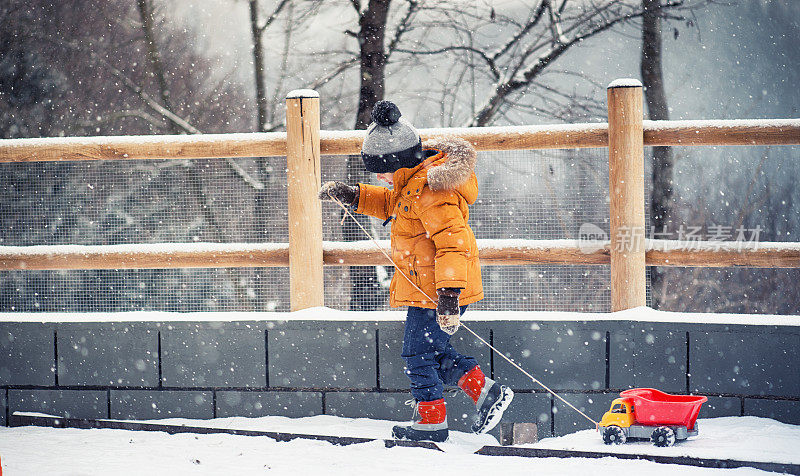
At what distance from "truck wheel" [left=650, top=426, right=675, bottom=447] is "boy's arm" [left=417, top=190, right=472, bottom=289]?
118 cm

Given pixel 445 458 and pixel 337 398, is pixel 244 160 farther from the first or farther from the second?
pixel 445 458

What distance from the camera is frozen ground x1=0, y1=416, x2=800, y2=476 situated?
2965 mm

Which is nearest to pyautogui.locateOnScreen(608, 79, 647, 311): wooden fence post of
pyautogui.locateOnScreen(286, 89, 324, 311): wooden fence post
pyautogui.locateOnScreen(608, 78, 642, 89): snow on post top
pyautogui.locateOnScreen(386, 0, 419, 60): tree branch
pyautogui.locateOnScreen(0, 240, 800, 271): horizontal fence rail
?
pyautogui.locateOnScreen(608, 78, 642, 89): snow on post top

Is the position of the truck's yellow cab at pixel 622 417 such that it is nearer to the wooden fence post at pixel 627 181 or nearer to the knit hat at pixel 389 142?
the wooden fence post at pixel 627 181

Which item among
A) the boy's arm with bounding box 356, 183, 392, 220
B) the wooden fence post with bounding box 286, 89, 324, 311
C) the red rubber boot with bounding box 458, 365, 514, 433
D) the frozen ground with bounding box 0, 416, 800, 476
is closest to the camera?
the frozen ground with bounding box 0, 416, 800, 476

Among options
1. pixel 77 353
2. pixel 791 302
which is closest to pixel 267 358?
pixel 77 353

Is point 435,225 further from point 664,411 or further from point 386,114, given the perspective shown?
point 664,411

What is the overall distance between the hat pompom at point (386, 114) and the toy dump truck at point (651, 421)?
1.78 meters

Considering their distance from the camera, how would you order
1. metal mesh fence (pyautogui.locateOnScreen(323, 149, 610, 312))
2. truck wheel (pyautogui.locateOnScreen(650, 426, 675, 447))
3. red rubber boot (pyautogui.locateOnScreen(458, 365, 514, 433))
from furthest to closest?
metal mesh fence (pyautogui.locateOnScreen(323, 149, 610, 312)) < red rubber boot (pyautogui.locateOnScreen(458, 365, 514, 433)) < truck wheel (pyautogui.locateOnScreen(650, 426, 675, 447))

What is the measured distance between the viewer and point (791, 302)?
6102 mm

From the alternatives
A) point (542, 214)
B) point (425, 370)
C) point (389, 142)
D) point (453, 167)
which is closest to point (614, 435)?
point (425, 370)

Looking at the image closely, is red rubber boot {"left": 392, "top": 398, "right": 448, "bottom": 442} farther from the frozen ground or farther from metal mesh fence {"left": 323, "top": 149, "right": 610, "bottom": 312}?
metal mesh fence {"left": 323, "top": 149, "right": 610, "bottom": 312}

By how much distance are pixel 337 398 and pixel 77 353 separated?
159 cm

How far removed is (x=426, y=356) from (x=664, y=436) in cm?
119
